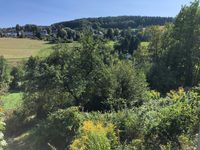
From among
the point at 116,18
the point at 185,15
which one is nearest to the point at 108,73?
the point at 185,15

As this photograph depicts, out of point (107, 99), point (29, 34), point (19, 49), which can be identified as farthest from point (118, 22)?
point (107, 99)

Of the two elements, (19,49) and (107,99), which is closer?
(107,99)

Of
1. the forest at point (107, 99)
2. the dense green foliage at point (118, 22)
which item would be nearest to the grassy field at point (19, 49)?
the forest at point (107, 99)

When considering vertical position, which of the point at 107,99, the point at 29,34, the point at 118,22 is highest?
the point at 107,99

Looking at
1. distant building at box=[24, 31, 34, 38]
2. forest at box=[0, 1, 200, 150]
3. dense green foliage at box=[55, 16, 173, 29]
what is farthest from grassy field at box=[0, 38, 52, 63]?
dense green foliage at box=[55, 16, 173, 29]

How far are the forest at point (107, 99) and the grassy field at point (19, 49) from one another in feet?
134

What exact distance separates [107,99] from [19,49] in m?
69.8

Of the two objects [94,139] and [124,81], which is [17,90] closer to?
[124,81]

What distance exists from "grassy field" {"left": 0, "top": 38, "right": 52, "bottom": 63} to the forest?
40.8 metres

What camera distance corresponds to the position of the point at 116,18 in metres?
174

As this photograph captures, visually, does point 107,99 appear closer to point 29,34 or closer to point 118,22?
point 29,34

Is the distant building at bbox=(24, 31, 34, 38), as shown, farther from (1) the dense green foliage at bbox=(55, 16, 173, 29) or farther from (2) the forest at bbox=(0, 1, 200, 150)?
(2) the forest at bbox=(0, 1, 200, 150)

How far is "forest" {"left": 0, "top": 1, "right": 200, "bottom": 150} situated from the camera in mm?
9984

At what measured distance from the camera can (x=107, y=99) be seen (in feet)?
78.0
